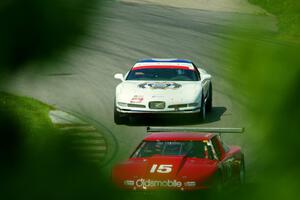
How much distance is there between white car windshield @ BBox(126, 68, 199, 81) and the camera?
2319cm

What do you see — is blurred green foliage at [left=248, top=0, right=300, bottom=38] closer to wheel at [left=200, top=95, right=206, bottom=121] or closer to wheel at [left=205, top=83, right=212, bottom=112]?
wheel at [left=200, top=95, right=206, bottom=121]

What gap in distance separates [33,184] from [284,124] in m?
0.37

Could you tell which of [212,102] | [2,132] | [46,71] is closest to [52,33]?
[46,71]

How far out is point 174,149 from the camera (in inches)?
581

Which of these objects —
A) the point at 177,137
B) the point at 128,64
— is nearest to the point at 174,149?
the point at 177,137

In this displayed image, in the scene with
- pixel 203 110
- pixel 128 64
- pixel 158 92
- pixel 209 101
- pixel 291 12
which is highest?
pixel 291 12

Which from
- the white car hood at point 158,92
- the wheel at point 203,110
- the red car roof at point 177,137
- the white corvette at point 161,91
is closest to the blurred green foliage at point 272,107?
the red car roof at point 177,137

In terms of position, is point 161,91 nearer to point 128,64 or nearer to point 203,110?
point 203,110

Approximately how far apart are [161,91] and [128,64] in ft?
25.3

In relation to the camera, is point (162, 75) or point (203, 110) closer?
point (162, 75)

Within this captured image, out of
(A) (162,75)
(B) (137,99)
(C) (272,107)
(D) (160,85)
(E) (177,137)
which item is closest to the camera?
(C) (272,107)

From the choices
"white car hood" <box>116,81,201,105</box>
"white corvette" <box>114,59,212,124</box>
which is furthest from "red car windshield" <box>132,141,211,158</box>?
"white car hood" <box>116,81,201,105</box>

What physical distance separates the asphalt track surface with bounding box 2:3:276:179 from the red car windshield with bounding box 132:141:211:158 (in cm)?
76

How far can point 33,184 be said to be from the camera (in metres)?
1.48
